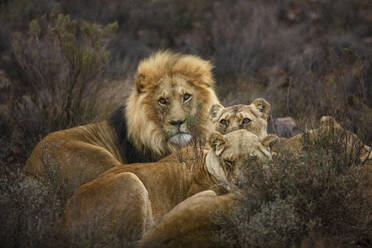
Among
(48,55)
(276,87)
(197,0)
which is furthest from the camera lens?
(197,0)

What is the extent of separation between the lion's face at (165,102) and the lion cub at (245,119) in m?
0.56

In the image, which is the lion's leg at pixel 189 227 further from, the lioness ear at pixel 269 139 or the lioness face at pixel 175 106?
the lioness face at pixel 175 106

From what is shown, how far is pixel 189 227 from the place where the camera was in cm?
348

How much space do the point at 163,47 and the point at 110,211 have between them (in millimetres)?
8892

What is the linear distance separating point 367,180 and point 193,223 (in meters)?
1.59

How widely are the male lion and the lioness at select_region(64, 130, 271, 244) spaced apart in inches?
43.3

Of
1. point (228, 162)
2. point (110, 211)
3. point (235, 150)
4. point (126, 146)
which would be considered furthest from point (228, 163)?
point (126, 146)

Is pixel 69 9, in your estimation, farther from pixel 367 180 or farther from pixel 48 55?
pixel 367 180

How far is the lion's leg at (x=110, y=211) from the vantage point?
3679 mm

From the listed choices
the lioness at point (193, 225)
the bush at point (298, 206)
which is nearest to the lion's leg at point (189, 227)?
the lioness at point (193, 225)

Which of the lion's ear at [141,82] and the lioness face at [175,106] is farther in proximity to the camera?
the lion's ear at [141,82]

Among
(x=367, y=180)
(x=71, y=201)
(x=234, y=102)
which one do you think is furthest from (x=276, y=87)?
(x=71, y=201)

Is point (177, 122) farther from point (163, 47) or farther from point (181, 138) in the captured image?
point (163, 47)

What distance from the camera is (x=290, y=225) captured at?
11.5 ft
